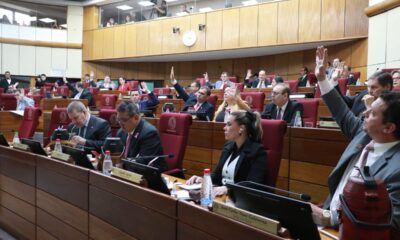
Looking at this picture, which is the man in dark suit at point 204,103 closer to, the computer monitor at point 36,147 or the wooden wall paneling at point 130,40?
the computer monitor at point 36,147

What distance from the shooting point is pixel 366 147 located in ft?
6.07

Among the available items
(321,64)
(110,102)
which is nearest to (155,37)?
(110,102)

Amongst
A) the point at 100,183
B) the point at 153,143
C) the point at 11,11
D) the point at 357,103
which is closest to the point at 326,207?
the point at 100,183

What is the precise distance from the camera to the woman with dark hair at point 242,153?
2.47 meters

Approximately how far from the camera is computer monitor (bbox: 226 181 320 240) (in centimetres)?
126

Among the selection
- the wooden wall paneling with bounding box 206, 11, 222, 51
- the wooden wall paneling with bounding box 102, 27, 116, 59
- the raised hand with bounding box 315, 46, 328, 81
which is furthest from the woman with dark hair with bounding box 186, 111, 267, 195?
the wooden wall paneling with bounding box 102, 27, 116, 59

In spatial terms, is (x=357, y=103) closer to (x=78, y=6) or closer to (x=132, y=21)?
(x=132, y=21)

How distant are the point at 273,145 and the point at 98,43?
1396 cm

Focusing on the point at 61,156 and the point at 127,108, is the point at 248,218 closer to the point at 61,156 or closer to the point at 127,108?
the point at 61,156

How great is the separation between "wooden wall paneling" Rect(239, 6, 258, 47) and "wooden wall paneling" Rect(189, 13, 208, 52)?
1359 millimetres

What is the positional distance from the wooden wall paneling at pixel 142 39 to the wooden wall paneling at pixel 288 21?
205 inches

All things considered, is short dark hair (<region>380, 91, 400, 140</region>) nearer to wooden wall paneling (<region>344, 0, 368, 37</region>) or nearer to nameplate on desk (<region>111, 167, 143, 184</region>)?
nameplate on desk (<region>111, 167, 143, 184</region>)

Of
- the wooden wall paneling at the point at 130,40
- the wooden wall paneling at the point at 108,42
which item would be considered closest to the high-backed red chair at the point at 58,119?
the wooden wall paneling at the point at 130,40

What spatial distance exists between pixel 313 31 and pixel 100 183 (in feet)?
28.6
